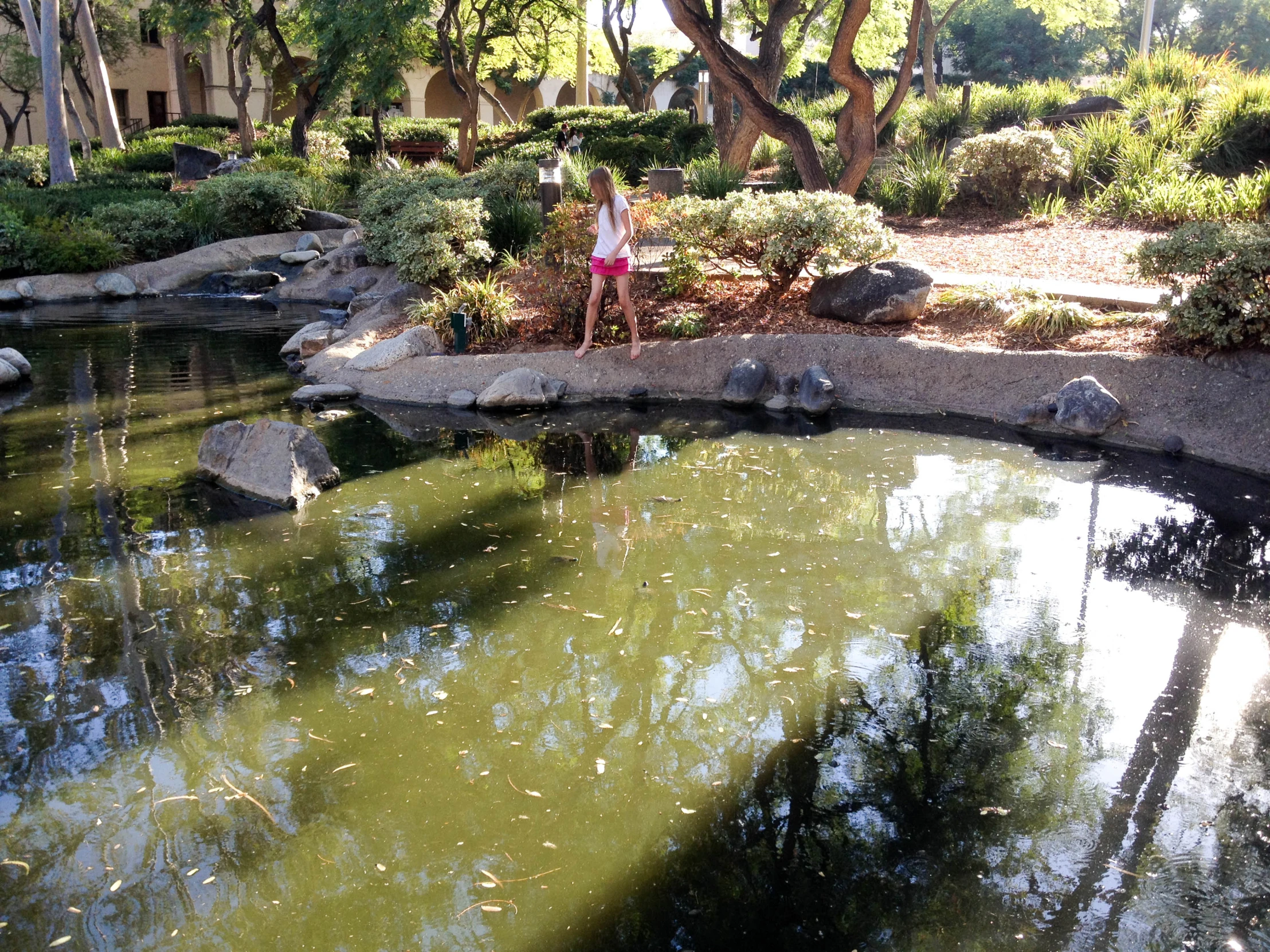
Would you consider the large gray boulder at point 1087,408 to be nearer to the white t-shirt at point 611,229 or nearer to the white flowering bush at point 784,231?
the white flowering bush at point 784,231

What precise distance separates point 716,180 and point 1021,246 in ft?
13.4

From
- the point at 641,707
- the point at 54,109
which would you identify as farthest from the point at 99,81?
the point at 641,707

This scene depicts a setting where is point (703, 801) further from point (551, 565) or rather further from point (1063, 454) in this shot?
point (1063, 454)

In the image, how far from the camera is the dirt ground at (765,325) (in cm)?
941

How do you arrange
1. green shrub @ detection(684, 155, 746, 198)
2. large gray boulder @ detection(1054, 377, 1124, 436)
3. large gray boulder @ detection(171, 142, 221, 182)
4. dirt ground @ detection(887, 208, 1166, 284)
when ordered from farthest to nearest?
large gray boulder @ detection(171, 142, 221, 182) → green shrub @ detection(684, 155, 746, 198) → dirt ground @ detection(887, 208, 1166, 284) → large gray boulder @ detection(1054, 377, 1124, 436)

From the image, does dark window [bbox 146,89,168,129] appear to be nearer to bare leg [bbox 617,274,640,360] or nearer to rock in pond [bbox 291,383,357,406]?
rock in pond [bbox 291,383,357,406]

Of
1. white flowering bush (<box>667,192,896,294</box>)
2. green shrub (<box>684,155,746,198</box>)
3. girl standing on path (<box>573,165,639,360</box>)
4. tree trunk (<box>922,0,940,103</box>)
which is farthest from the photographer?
tree trunk (<box>922,0,940,103</box>)

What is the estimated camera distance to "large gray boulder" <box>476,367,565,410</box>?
384 inches

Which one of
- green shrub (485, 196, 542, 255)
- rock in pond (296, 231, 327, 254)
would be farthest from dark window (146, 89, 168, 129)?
green shrub (485, 196, 542, 255)

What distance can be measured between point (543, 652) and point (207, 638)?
67.4 inches

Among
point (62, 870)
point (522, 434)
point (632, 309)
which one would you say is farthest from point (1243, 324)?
point (62, 870)

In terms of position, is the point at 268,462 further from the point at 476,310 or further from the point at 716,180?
the point at 716,180

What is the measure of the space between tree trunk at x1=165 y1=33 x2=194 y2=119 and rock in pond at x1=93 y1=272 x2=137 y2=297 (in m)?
17.1

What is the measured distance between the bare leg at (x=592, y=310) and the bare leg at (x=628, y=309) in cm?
18
